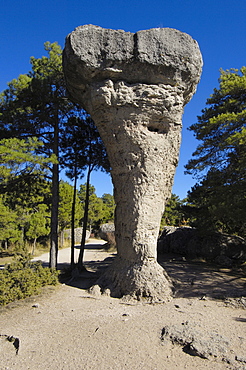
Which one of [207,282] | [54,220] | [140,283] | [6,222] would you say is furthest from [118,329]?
[6,222]

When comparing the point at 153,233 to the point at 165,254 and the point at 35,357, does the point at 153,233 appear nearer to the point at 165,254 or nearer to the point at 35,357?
the point at 35,357

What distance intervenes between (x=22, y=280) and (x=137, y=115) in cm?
609

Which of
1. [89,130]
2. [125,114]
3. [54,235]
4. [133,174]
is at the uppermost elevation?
[89,130]

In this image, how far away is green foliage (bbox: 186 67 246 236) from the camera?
962cm

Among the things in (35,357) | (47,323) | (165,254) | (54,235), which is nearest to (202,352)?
(35,357)

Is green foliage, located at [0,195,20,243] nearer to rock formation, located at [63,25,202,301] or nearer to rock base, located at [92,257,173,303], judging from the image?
rock formation, located at [63,25,202,301]

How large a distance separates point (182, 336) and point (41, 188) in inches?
376

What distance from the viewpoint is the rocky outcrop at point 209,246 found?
1352cm

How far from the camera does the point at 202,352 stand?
15.5ft

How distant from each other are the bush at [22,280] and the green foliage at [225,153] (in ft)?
20.5

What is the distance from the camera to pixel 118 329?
5.77 metres

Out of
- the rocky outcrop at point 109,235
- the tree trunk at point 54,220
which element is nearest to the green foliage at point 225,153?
the tree trunk at point 54,220

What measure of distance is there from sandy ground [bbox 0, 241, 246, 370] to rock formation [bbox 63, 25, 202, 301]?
3.37 feet

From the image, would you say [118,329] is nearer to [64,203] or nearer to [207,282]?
[207,282]
